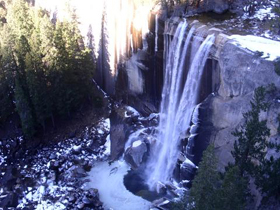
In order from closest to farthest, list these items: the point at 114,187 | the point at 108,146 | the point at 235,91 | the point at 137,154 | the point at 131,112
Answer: the point at 235,91
the point at 114,187
the point at 137,154
the point at 108,146
the point at 131,112

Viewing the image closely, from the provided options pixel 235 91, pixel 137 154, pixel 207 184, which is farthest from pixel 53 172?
pixel 207 184

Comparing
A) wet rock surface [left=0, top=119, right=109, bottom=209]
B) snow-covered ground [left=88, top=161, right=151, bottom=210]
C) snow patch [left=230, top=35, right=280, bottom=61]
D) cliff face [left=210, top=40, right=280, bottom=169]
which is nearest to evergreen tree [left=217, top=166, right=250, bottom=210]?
cliff face [left=210, top=40, right=280, bottom=169]

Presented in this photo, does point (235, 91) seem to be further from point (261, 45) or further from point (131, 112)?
point (131, 112)

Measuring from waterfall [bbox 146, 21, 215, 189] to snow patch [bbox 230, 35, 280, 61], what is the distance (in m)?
1.94

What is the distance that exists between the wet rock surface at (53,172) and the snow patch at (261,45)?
1369 centimetres

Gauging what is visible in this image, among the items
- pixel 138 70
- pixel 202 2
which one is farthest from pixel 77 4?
pixel 202 2

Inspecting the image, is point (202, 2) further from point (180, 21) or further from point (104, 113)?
point (104, 113)

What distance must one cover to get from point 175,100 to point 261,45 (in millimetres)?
8172

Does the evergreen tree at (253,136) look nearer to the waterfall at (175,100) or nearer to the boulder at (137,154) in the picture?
the waterfall at (175,100)

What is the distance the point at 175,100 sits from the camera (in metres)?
25.4

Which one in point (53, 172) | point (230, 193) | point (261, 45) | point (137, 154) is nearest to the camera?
point (230, 193)

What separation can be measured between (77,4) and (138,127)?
16223mm

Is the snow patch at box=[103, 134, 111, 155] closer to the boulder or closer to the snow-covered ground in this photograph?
the snow-covered ground

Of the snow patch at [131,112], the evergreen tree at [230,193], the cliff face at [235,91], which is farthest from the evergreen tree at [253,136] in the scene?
the snow patch at [131,112]
